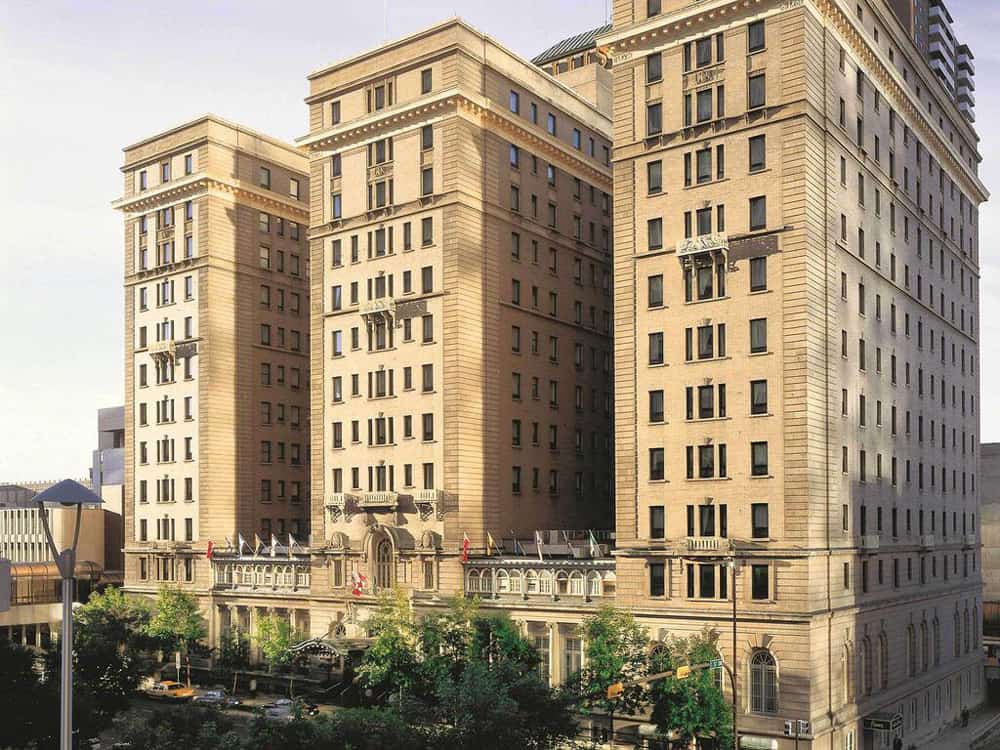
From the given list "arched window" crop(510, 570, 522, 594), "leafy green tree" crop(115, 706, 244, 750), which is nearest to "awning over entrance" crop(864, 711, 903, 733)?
"arched window" crop(510, 570, 522, 594)

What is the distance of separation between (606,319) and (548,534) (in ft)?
80.4

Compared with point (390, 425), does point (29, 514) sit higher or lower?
lower

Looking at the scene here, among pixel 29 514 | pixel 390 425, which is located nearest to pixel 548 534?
pixel 390 425

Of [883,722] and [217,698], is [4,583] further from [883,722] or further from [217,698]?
[217,698]

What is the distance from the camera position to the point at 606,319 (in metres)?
114

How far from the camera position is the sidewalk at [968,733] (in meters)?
95.8

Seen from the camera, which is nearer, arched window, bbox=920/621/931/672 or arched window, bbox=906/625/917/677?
arched window, bbox=906/625/917/677

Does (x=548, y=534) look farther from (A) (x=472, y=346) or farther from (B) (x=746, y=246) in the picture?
(B) (x=746, y=246)

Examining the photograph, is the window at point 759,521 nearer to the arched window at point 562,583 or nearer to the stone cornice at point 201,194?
the arched window at point 562,583

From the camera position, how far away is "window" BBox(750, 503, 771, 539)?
77062 millimetres

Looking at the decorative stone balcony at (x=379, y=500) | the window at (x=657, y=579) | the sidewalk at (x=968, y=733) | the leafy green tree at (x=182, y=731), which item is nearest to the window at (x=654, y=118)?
the window at (x=657, y=579)

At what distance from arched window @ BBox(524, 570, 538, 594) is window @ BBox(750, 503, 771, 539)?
61.4ft

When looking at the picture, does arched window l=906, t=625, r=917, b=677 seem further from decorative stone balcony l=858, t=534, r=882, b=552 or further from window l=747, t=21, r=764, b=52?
window l=747, t=21, r=764, b=52

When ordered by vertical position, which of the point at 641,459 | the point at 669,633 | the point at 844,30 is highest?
the point at 844,30
